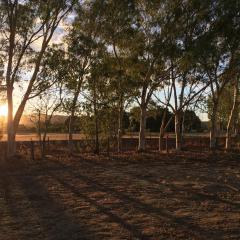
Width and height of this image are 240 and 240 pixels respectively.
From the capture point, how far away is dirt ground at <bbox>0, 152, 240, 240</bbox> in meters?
10.3

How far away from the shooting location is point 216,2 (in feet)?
93.2

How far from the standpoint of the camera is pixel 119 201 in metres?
13.5

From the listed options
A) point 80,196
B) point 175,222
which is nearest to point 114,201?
point 80,196

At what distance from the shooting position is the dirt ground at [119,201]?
33.9ft

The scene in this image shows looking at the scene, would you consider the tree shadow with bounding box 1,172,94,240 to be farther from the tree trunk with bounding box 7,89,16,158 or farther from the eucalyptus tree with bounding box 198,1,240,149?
the eucalyptus tree with bounding box 198,1,240,149

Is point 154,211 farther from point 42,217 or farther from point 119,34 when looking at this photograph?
point 119,34

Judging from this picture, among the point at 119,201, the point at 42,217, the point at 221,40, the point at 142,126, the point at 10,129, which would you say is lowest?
the point at 42,217

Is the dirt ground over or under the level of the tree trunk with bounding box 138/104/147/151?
under

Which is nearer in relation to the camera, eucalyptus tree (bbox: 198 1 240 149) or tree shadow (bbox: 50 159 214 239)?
tree shadow (bbox: 50 159 214 239)

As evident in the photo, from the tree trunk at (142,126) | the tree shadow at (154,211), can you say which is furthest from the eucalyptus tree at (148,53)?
the tree shadow at (154,211)

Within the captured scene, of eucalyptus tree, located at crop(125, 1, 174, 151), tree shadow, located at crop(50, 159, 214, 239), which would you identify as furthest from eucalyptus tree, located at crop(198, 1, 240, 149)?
tree shadow, located at crop(50, 159, 214, 239)

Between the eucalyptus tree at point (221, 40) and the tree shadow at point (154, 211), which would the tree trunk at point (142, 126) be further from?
the tree shadow at point (154, 211)

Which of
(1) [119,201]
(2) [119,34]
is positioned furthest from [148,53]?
(1) [119,201]

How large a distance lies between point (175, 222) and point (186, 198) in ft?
9.59
